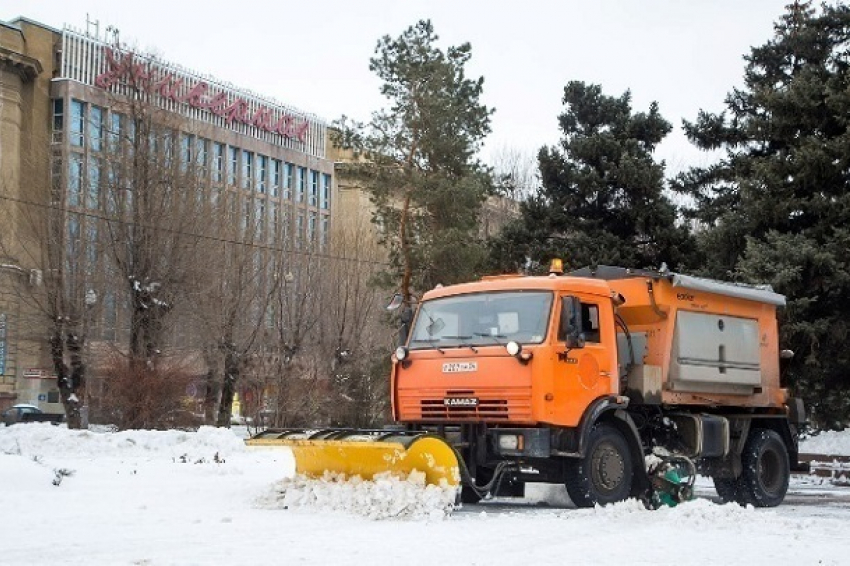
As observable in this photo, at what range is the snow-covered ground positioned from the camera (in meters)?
8.51

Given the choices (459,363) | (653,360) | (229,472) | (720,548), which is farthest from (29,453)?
(720,548)

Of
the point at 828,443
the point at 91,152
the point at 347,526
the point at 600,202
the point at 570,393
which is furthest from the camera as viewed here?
the point at 91,152

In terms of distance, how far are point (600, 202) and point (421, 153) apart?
24.8 ft

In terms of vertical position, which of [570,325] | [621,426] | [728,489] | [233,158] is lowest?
[728,489]

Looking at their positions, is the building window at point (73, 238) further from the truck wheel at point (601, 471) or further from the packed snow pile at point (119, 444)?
the truck wheel at point (601, 471)

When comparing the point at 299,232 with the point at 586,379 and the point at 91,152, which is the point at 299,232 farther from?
the point at 586,379

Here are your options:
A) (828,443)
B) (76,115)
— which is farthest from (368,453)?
(76,115)

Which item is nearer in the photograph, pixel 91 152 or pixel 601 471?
pixel 601 471

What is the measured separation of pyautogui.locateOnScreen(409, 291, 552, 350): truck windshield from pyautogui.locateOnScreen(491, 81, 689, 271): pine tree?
15459mm

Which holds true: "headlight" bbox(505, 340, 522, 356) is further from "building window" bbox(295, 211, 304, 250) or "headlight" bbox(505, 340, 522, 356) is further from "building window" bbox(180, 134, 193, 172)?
"building window" bbox(295, 211, 304, 250)

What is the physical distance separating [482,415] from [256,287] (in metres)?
29.8

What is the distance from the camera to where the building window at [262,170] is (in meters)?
81.1

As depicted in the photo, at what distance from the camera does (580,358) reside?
12.8m

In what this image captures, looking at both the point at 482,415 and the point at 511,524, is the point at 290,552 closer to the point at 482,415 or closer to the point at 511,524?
the point at 511,524
